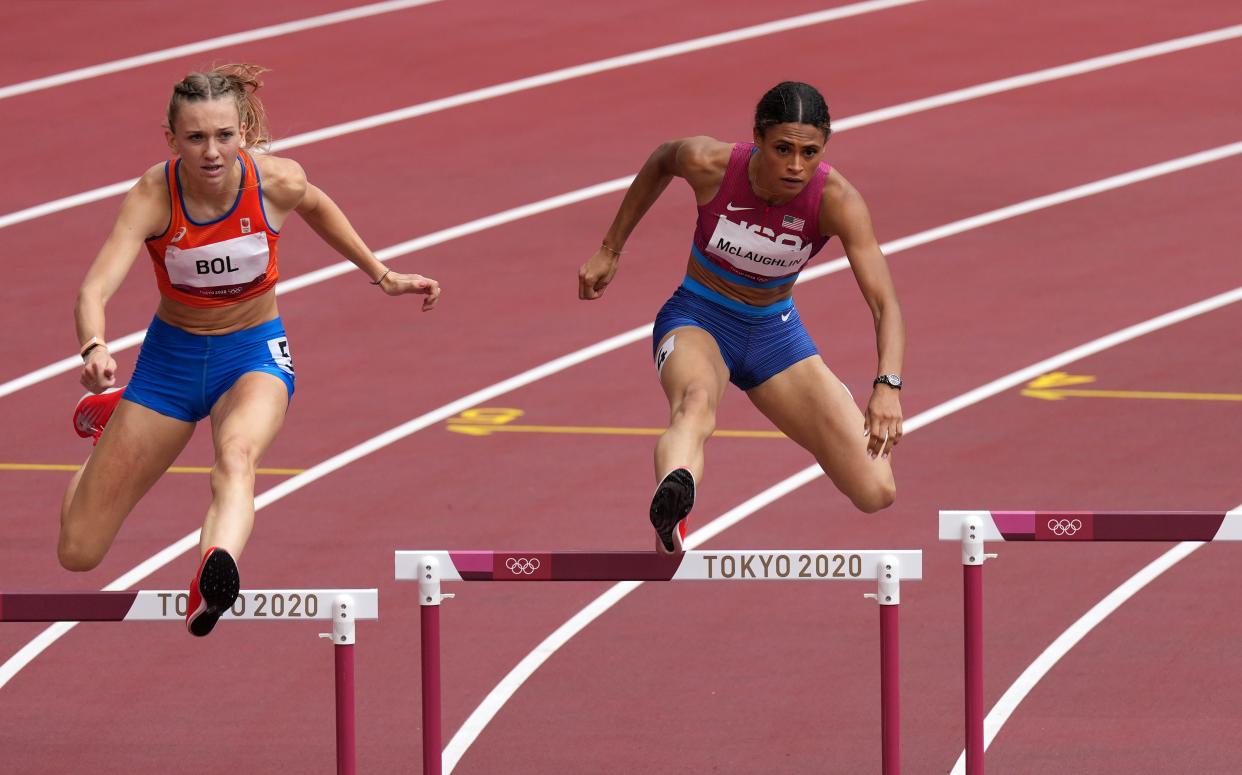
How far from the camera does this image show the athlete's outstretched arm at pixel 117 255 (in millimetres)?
6117

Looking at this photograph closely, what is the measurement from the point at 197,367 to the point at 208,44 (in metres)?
11.2

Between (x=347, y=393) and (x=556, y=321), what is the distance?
1564 mm

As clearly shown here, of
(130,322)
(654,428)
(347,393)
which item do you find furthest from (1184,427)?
(130,322)

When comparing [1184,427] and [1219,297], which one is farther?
[1219,297]

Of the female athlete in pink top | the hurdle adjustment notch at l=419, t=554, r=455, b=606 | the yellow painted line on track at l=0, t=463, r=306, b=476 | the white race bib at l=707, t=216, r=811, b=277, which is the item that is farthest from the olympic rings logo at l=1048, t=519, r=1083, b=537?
the yellow painted line on track at l=0, t=463, r=306, b=476

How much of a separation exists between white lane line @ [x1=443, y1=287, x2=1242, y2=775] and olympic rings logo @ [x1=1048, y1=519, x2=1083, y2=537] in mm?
2048

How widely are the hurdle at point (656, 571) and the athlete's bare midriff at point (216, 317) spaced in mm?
879

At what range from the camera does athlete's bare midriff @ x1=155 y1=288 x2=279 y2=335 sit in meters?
6.76

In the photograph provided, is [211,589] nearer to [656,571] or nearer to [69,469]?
[656,571]

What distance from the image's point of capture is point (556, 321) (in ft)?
44.2

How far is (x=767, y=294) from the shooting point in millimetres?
7184

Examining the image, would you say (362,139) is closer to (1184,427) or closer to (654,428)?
(654,428)

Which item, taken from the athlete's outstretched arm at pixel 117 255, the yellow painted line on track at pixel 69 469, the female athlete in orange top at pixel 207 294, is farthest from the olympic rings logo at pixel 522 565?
the yellow painted line on track at pixel 69 469

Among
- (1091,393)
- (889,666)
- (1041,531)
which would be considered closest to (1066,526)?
(1041,531)
